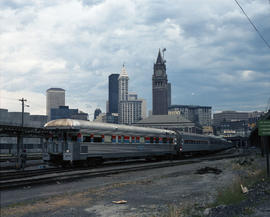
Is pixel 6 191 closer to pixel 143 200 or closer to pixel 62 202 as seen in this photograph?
pixel 62 202

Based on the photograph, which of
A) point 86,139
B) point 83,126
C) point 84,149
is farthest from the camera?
point 86,139

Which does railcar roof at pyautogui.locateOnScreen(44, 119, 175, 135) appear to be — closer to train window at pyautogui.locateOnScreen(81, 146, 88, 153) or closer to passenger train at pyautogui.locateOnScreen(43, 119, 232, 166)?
passenger train at pyautogui.locateOnScreen(43, 119, 232, 166)

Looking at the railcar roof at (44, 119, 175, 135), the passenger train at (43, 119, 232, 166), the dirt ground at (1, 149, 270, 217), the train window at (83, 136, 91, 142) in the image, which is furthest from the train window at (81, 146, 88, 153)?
the dirt ground at (1, 149, 270, 217)

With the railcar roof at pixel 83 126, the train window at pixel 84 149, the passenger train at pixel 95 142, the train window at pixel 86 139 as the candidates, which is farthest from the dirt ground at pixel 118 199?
the railcar roof at pixel 83 126

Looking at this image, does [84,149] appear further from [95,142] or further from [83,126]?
[83,126]

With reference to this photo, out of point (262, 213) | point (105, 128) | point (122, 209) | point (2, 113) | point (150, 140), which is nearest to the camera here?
point (262, 213)

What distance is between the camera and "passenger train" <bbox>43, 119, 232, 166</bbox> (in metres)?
23.7

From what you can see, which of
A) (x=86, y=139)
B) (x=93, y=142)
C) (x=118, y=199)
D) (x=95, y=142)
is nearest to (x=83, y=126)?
(x=86, y=139)

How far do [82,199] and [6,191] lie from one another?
4.28 m

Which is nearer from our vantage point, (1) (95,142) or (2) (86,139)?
(2) (86,139)

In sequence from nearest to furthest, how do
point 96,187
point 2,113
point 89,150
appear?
1. point 96,187
2. point 89,150
3. point 2,113

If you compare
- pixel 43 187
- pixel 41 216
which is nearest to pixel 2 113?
pixel 43 187

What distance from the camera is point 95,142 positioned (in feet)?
83.0

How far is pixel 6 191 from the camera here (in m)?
15.1
